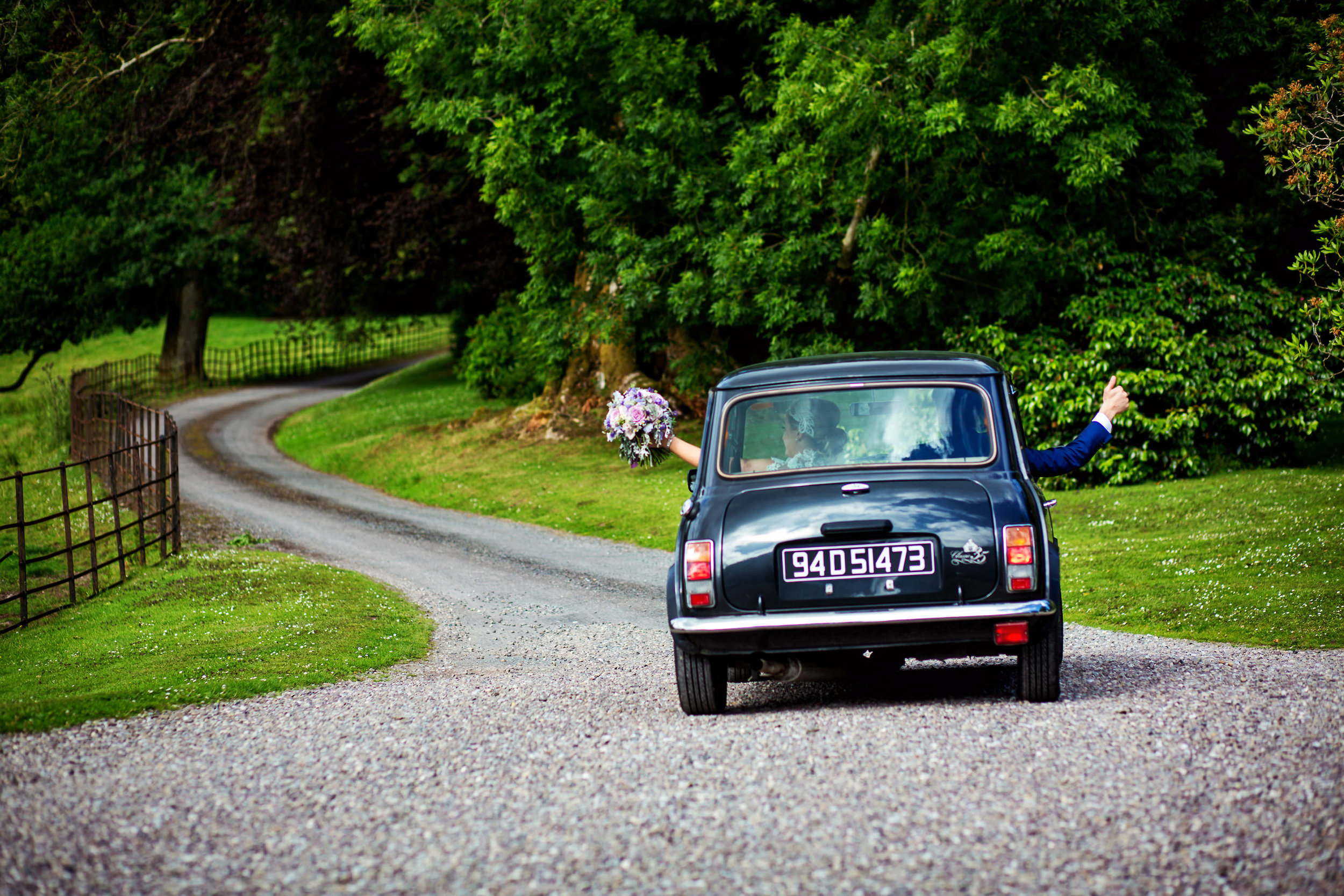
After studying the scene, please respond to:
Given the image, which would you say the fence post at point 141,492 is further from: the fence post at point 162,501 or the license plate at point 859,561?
A: the license plate at point 859,561

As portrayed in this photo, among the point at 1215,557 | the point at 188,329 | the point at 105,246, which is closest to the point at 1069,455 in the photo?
the point at 1215,557

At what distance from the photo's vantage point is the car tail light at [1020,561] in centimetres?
622

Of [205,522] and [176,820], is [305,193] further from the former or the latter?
[176,820]

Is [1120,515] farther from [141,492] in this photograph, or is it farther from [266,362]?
[266,362]

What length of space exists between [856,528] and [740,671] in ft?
4.16

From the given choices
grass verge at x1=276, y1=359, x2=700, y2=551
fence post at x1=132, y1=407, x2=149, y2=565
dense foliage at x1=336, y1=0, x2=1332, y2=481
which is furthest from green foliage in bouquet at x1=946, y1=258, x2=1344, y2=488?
fence post at x1=132, y1=407, x2=149, y2=565

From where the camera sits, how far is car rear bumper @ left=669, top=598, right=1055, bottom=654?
6.20 m

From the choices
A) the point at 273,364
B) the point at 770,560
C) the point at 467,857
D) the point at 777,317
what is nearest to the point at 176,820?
the point at 467,857

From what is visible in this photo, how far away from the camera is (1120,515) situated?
15.7 metres

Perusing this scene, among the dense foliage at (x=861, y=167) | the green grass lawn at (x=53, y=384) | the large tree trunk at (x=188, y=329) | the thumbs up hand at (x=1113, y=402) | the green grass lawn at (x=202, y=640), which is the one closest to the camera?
the thumbs up hand at (x=1113, y=402)

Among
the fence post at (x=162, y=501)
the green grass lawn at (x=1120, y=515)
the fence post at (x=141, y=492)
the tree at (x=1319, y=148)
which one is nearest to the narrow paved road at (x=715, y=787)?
the green grass lawn at (x=1120, y=515)

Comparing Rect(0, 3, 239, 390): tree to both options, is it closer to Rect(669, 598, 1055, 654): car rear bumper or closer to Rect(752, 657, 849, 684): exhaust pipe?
Rect(752, 657, 849, 684): exhaust pipe

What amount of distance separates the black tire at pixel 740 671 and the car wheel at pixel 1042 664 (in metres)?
1.42

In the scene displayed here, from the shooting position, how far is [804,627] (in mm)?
6254
